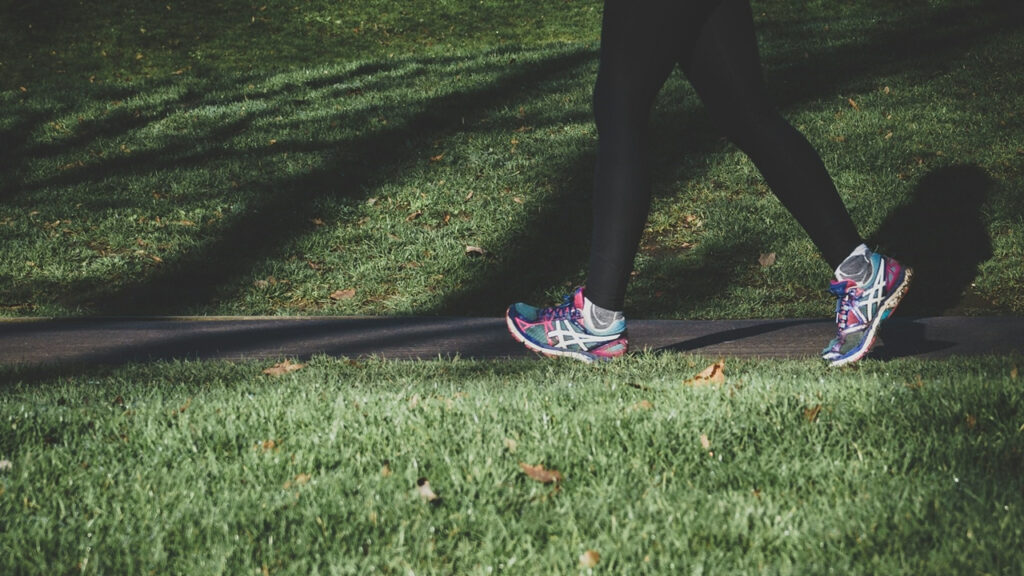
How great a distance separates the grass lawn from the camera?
199 cm

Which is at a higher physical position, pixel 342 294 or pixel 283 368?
pixel 283 368

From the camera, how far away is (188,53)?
1534cm

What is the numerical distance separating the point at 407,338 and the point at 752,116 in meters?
1.95

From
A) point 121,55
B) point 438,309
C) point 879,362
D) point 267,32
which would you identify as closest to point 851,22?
point 438,309

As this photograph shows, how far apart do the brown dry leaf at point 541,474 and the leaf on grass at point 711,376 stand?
2.53ft

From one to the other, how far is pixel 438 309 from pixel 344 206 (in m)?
1.73

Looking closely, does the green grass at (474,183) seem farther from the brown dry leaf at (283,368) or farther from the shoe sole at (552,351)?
the shoe sole at (552,351)

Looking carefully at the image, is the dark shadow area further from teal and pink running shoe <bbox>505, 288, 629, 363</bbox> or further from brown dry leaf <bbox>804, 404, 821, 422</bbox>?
brown dry leaf <bbox>804, 404, 821, 422</bbox>

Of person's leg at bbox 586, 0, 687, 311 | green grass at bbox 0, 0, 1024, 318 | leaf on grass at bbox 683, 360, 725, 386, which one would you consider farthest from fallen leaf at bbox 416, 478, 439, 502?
green grass at bbox 0, 0, 1024, 318

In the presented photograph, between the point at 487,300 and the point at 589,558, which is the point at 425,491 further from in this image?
the point at 487,300

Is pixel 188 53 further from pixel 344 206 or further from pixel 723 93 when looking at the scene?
pixel 723 93

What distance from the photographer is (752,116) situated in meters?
2.98

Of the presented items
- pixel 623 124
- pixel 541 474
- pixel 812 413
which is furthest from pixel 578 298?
pixel 541 474

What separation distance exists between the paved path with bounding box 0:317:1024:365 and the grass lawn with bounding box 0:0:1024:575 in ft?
1.07
